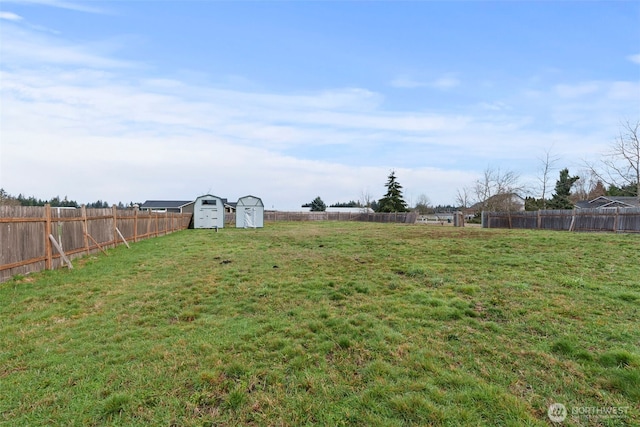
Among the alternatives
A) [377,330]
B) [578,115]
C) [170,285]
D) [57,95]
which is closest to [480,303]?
[377,330]

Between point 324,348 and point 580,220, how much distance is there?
20103mm

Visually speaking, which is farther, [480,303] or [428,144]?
[428,144]

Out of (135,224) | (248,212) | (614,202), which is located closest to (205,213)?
(248,212)

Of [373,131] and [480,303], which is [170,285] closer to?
[480,303]

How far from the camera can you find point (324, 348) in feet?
10.3

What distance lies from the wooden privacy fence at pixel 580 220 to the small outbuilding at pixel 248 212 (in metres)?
20.2

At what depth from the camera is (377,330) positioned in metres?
3.54

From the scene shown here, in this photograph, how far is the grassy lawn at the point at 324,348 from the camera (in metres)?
2.21

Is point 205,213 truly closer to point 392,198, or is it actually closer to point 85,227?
point 85,227

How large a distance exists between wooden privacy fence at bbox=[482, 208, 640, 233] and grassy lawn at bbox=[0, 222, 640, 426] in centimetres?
1169

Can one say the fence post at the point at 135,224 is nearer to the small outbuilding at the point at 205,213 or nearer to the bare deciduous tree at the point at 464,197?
the small outbuilding at the point at 205,213

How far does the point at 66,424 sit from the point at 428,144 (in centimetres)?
2502

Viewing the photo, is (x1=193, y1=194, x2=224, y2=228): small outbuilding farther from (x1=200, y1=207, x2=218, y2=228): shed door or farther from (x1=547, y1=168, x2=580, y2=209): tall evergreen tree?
(x1=547, y1=168, x2=580, y2=209): tall evergreen tree

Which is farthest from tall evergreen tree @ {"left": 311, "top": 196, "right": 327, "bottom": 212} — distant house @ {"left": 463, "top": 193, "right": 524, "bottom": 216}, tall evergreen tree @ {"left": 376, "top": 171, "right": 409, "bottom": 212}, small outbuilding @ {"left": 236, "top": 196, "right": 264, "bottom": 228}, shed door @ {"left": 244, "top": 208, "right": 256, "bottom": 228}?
shed door @ {"left": 244, "top": 208, "right": 256, "bottom": 228}
